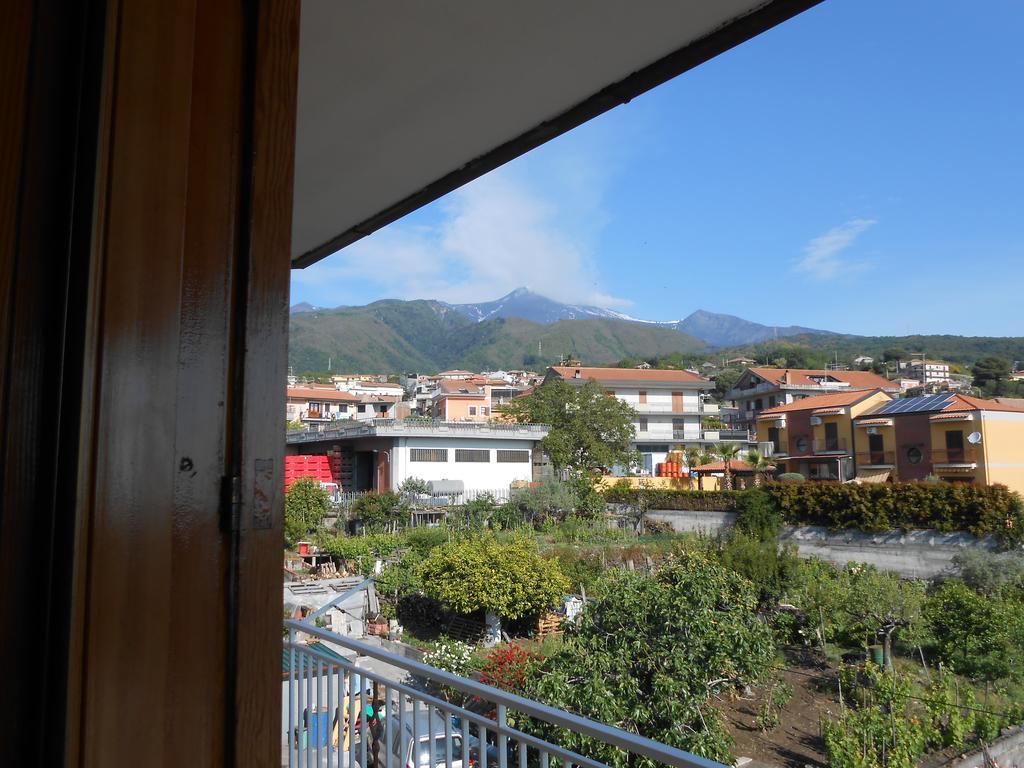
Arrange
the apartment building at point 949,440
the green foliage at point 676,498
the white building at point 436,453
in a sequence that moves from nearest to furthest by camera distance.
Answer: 1. the green foliage at point 676,498
2. the apartment building at point 949,440
3. the white building at point 436,453

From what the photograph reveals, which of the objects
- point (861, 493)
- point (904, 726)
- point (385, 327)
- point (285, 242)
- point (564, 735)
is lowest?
point (904, 726)

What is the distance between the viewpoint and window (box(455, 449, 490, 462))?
21781mm

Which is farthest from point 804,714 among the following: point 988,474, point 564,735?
point 988,474

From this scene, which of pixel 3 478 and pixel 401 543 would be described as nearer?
pixel 3 478

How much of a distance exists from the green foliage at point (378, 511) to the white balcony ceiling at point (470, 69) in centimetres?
1535

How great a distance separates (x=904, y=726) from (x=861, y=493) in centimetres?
947

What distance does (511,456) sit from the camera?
901 inches

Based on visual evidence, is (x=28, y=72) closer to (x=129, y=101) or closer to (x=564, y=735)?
(x=129, y=101)

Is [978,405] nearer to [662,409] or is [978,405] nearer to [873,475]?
[873,475]

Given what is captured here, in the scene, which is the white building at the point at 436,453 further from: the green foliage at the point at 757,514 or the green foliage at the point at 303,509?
the green foliage at the point at 757,514

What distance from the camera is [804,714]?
8.20 m

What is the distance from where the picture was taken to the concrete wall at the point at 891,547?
1371 cm

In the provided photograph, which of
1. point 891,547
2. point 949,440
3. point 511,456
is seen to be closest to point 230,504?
point 891,547

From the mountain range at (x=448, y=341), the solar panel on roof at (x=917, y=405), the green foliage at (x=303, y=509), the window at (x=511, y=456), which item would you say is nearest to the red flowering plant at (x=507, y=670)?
the green foliage at (x=303, y=509)
